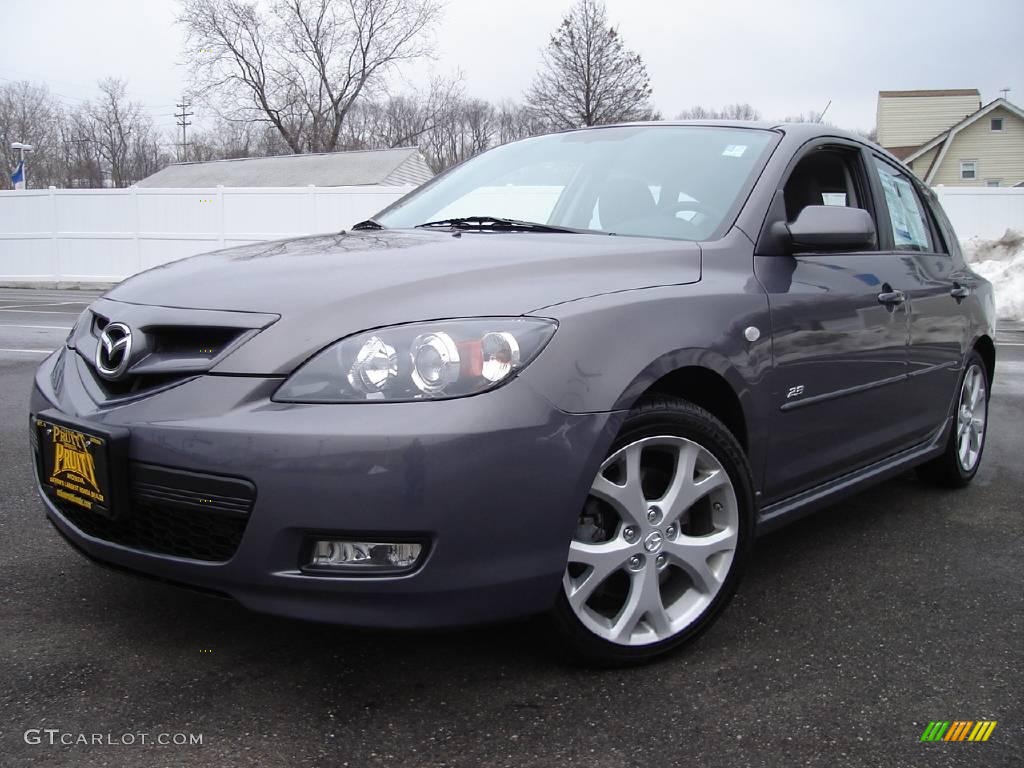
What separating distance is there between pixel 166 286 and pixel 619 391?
1228mm

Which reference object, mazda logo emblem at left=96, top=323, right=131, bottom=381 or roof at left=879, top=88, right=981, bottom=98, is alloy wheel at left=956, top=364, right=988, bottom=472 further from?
roof at left=879, top=88, right=981, bottom=98

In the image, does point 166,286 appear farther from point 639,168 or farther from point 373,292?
point 639,168

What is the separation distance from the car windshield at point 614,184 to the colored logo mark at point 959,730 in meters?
1.48

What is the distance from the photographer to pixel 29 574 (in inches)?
119

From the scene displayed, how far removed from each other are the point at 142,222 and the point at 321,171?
1350 cm

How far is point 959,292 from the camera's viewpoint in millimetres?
4125

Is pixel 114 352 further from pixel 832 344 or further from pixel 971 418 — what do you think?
pixel 971 418

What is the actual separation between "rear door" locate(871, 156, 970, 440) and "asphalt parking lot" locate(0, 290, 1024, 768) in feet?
2.59

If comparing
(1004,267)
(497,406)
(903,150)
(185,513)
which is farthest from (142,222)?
(903,150)

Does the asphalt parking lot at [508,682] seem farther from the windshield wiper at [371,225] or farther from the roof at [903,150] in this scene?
the roof at [903,150]

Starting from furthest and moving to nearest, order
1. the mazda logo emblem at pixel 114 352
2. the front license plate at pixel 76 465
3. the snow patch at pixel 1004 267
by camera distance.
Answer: the snow patch at pixel 1004 267, the mazda logo emblem at pixel 114 352, the front license plate at pixel 76 465

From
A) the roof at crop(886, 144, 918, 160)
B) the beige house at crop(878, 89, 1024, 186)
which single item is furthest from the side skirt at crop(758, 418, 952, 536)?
the roof at crop(886, 144, 918, 160)

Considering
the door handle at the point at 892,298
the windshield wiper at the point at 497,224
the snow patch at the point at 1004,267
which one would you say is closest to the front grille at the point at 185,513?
the windshield wiper at the point at 497,224

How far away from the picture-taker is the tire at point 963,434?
4.34 meters
